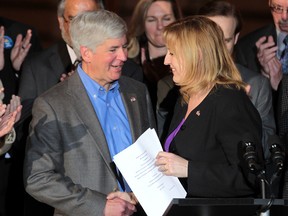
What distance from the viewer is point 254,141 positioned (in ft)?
13.1

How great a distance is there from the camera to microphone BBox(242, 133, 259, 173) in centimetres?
356

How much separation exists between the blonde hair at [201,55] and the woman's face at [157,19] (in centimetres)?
161

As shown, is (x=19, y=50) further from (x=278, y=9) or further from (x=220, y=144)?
(x=220, y=144)

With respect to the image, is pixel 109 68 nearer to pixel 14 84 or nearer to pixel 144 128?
pixel 144 128

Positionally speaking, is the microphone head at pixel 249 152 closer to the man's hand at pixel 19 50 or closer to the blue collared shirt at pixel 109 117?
the blue collared shirt at pixel 109 117

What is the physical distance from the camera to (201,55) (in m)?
4.24

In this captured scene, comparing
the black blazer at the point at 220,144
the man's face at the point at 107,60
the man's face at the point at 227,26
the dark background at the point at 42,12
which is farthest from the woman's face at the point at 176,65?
the dark background at the point at 42,12

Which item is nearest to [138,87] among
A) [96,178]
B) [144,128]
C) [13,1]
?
[144,128]

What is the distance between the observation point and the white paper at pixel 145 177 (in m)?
4.14

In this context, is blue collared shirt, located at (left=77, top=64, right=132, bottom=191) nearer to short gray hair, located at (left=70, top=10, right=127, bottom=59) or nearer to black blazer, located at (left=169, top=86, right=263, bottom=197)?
short gray hair, located at (left=70, top=10, right=127, bottom=59)

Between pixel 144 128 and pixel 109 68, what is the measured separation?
383mm

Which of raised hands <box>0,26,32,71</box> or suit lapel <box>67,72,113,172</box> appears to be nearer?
suit lapel <box>67,72,113,172</box>

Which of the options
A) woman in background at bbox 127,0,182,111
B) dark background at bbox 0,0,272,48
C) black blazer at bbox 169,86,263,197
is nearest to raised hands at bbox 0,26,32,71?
woman in background at bbox 127,0,182,111

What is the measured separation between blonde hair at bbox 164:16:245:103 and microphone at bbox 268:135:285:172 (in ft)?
1.97
